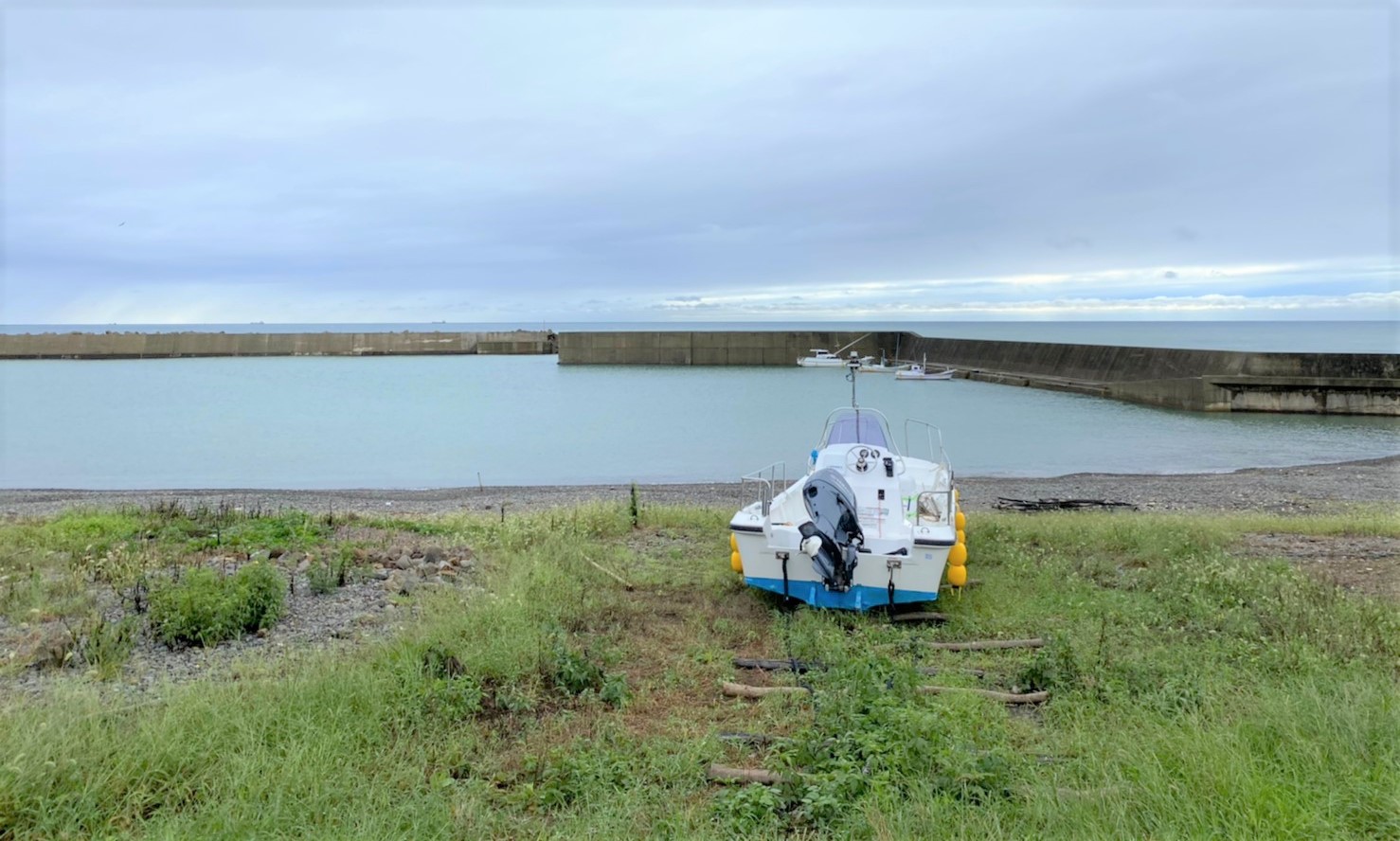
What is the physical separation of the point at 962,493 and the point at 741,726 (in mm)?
14042

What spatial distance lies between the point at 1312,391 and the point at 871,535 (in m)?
33.7

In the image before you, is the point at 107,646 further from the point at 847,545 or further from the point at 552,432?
the point at 552,432

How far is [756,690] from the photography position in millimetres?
5324

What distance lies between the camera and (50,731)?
12.5ft

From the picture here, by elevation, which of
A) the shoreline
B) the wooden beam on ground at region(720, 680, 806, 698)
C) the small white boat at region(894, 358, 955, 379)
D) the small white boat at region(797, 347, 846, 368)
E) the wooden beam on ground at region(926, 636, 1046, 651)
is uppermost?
the small white boat at region(797, 347, 846, 368)

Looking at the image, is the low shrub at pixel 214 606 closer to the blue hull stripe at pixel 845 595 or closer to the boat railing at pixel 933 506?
the blue hull stripe at pixel 845 595

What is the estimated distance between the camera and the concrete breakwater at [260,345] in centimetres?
7319

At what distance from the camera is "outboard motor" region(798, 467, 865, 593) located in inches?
275

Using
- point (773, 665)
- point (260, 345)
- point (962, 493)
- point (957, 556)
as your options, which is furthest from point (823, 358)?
point (773, 665)

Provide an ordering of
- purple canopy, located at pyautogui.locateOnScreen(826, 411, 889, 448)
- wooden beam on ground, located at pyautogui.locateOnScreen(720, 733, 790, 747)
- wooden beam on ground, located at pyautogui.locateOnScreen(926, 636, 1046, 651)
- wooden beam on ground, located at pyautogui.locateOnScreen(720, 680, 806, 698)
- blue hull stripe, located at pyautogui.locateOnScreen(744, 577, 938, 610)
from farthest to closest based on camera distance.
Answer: purple canopy, located at pyautogui.locateOnScreen(826, 411, 889, 448), blue hull stripe, located at pyautogui.locateOnScreen(744, 577, 938, 610), wooden beam on ground, located at pyautogui.locateOnScreen(926, 636, 1046, 651), wooden beam on ground, located at pyautogui.locateOnScreen(720, 680, 806, 698), wooden beam on ground, located at pyautogui.locateOnScreen(720, 733, 790, 747)

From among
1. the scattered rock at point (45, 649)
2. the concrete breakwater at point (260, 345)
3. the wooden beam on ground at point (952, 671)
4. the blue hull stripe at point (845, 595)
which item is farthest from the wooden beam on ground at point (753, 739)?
the concrete breakwater at point (260, 345)

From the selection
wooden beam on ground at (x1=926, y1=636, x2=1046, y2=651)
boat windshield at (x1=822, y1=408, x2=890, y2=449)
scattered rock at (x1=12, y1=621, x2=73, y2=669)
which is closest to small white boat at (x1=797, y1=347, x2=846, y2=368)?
boat windshield at (x1=822, y1=408, x2=890, y2=449)

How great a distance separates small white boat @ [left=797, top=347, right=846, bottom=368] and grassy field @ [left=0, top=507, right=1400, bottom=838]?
4862 centimetres

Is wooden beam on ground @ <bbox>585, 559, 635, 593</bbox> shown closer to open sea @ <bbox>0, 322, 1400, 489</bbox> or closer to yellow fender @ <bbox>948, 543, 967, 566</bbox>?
yellow fender @ <bbox>948, 543, 967, 566</bbox>
